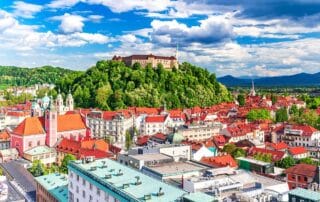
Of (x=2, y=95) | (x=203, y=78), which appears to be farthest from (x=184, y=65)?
(x=2, y=95)

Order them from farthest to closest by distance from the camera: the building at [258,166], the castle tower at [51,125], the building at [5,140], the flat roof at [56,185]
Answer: the building at [5,140], the castle tower at [51,125], the building at [258,166], the flat roof at [56,185]

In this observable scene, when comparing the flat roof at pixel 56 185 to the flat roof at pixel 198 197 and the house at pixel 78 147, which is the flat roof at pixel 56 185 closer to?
the house at pixel 78 147

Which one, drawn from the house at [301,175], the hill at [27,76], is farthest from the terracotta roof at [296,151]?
the hill at [27,76]

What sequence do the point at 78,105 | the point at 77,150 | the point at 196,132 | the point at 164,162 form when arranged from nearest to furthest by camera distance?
1. the point at 164,162
2. the point at 77,150
3. the point at 196,132
4. the point at 78,105

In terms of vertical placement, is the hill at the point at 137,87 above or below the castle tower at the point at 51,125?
above

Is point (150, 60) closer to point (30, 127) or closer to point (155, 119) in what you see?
point (155, 119)

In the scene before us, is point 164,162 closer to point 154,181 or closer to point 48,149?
point 154,181
